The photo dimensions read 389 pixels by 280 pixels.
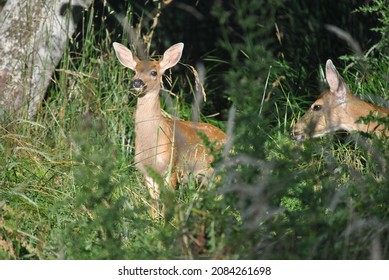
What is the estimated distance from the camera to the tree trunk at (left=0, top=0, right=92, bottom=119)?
7676 millimetres

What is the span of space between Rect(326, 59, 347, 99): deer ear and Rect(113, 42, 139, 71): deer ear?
1559mm

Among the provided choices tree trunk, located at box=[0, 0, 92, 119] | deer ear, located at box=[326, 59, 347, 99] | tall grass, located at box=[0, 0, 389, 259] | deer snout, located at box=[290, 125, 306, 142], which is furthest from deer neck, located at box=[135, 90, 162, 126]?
tall grass, located at box=[0, 0, 389, 259]

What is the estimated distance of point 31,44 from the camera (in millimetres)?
7930

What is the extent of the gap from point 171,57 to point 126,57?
18.5 inches

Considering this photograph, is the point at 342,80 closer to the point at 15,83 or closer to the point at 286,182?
the point at 15,83

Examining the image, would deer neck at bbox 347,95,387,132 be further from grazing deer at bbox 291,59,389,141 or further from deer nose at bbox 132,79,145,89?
deer nose at bbox 132,79,145,89

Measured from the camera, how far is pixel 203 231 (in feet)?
14.6

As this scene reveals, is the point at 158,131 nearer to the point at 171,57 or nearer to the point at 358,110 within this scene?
the point at 171,57

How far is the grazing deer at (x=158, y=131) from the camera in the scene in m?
7.61

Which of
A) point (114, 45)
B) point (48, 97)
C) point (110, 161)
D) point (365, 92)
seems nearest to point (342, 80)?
point (365, 92)

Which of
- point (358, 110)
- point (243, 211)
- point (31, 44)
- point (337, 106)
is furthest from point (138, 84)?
point (243, 211)
